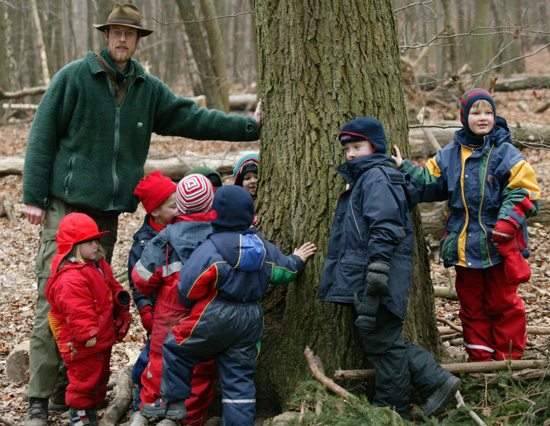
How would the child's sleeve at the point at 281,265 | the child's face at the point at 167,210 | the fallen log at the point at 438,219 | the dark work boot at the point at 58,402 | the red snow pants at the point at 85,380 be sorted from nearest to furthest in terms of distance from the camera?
the child's sleeve at the point at 281,265 < the red snow pants at the point at 85,380 < the child's face at the point at 167,210 < the dark work boot at the point at 58,402 < the fallen log at the point at 438,219

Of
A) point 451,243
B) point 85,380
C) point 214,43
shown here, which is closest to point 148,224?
point 85,380

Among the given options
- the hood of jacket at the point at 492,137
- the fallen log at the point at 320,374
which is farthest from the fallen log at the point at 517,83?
the fallen log at the point at 320,374

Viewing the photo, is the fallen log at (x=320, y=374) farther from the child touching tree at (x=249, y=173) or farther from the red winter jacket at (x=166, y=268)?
the child touching tree at (x=249, y=173)

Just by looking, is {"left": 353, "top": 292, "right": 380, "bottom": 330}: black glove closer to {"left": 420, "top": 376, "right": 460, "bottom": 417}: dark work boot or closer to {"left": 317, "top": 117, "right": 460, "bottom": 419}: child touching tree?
{"left": 317, "top": 117, "right": 460, "bottom": 419}: child touching tree

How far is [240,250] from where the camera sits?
129 inches

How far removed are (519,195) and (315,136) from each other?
1.42 metres

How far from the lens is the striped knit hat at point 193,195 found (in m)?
3.66

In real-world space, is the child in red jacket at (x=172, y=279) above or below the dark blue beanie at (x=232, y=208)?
below

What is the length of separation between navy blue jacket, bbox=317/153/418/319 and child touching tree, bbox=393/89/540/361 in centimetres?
47

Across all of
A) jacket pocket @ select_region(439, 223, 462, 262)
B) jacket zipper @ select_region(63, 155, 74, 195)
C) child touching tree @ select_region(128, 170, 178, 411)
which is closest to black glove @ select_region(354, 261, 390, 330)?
jacket pocket @ select_region(439, 223, 462, 262)

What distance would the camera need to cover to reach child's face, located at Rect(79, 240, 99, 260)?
147 inches

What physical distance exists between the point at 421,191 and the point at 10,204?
832 centimetres

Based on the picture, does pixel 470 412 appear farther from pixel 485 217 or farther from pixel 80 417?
pixel 80 417

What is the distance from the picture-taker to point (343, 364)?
11.6ft
